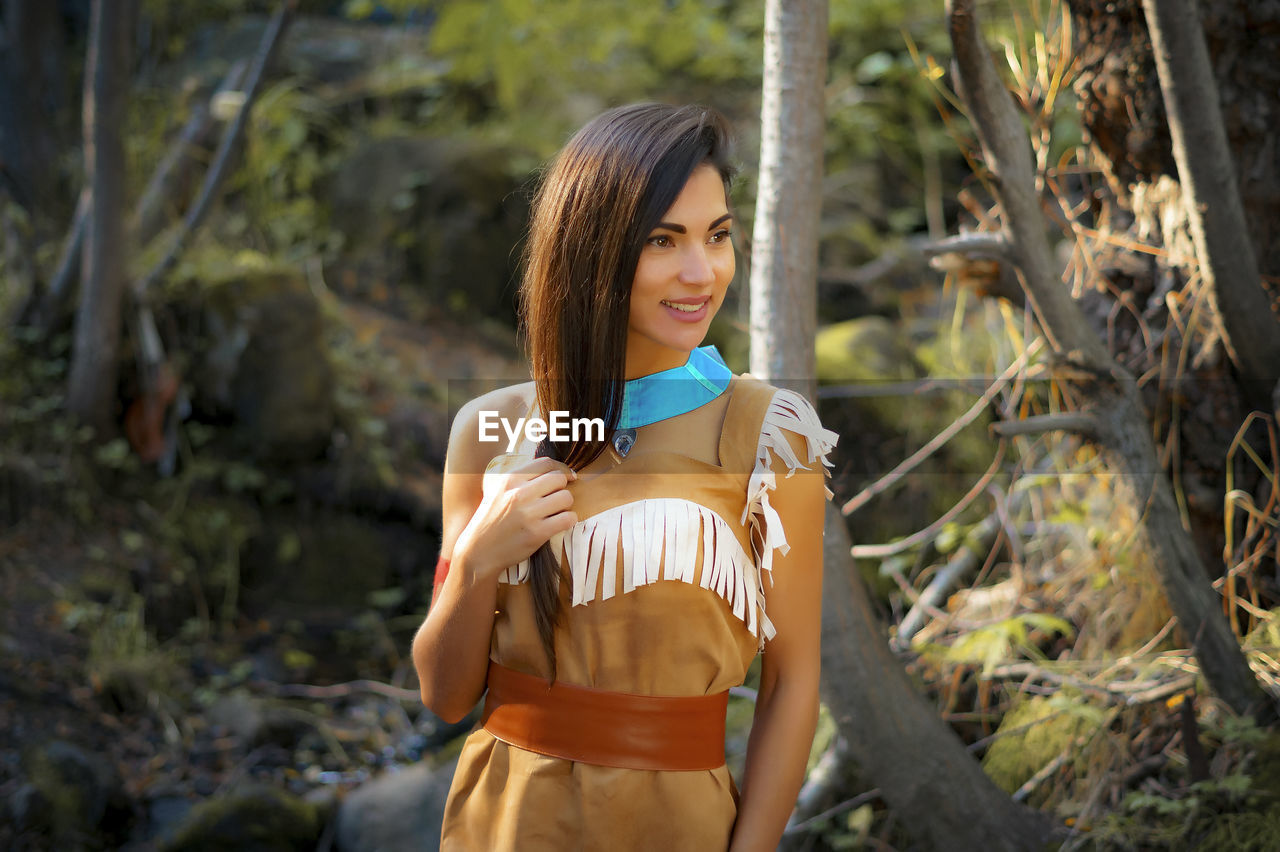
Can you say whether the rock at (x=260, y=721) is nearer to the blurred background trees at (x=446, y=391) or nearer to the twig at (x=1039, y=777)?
the blurred background trees at (x=446, y=391)

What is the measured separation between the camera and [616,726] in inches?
58.3

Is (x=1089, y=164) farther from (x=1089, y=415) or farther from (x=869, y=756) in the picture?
(x=869, y=756)

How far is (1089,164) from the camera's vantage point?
2844 millimetres

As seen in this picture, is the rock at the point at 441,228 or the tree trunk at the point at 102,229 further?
the rock at the point at 441,228

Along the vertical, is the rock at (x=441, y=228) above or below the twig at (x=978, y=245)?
above

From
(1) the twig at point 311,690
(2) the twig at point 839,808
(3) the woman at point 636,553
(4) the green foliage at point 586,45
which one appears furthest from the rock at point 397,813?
(4) the green foliage at point 586,45

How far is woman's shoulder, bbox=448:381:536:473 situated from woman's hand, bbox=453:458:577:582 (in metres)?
0.17

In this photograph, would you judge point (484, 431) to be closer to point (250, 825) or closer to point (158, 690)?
point (250, 825)

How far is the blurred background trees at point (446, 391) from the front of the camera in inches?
96.6

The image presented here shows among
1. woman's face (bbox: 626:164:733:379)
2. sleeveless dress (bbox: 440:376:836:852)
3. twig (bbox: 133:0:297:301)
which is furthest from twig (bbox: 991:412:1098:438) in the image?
twig (bbox: 133:0:297:301)

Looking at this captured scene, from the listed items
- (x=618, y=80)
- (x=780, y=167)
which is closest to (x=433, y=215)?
(x=618, y=80)

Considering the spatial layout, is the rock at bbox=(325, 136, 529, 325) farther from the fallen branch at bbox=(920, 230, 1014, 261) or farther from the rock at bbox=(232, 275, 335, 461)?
the fallen branch at bbox=(920, 230, 1014, 261)

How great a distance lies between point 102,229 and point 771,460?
13.5ft

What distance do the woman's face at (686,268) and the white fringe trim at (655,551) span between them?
0.81 ft
